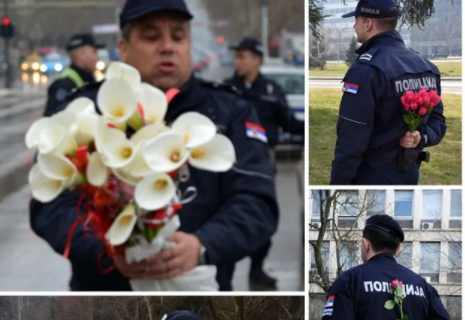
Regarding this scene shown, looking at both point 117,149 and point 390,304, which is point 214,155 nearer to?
point 117,149

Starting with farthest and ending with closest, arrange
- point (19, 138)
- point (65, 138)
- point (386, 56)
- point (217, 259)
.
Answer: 1. point (19, 138)
2. point (386, 56)
3. point (217, 259)
4. point (65, 138)

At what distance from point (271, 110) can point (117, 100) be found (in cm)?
300

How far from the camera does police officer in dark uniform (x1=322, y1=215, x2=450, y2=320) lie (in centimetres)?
306

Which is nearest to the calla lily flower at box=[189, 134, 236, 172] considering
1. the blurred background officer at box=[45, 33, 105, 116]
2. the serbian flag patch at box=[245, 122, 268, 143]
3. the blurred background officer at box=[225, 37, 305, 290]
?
the serbian flag patch at box=[245, 122, 268, 143]

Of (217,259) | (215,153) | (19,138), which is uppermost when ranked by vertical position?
(215,153)

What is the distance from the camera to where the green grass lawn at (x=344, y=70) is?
10.0 feet

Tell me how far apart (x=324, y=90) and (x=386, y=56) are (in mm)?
224

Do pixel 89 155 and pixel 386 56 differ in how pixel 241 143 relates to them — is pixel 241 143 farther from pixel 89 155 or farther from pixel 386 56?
pixel 89 155

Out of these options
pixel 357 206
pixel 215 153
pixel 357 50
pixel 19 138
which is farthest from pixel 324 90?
pixel 19 138

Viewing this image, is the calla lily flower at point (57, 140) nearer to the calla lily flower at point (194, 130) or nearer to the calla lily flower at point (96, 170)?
the calla lily flower at point (96, 170)

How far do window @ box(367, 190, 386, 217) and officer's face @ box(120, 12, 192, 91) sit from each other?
2.24 feet

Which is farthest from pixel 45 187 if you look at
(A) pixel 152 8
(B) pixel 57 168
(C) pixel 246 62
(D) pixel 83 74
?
(C) pixel 246 62

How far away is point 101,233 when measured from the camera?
8.20 feet

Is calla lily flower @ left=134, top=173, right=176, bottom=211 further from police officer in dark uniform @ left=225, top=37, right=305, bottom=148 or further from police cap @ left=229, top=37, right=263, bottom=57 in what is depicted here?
police cap @ left=229, top=37, right=263, bottom=57
